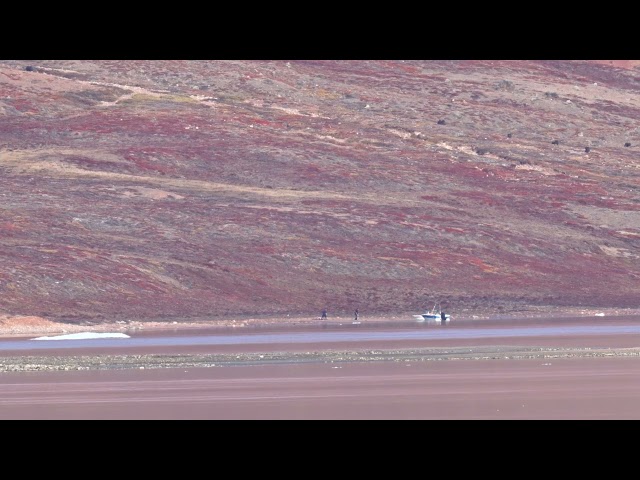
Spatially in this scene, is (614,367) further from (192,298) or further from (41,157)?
(41,157)

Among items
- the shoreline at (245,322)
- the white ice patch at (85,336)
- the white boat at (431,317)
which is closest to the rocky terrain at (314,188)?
the shoreline at (245,322)

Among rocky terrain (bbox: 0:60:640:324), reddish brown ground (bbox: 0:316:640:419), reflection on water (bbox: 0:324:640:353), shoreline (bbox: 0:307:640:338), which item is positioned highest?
rocky terrain (bbox: 0:60:640:324)

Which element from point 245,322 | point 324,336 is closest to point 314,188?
point 245,322

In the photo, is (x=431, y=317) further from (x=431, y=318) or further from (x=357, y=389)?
(x=357, y=389)

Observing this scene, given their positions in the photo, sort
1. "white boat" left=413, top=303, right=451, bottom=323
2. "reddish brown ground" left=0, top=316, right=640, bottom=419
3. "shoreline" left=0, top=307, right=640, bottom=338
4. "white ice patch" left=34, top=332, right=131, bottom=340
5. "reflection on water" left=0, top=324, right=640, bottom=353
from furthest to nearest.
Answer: "white boat" left=413, top=303, right=451, bottom=323 → "shoreline" left=0, top=307, right=640, bottom=338 → "white ice patch" left=34, top=332, right=131, bottom=340 → "reflection on water" left=0, top=324, right=640, bottom=353 → "reddish brown ground" left=0, top=316, right=640, bottom=419

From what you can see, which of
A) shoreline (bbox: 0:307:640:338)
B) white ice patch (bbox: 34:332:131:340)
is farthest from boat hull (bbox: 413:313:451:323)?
white ice patch (bbox: 34:332:131:340)

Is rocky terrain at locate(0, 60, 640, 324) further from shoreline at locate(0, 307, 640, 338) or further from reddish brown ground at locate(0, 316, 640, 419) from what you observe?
reddish brown ground at locate(0, 316, 640, 419)

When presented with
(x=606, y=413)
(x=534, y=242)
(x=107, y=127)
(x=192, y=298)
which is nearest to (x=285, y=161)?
(x=107, y=127)

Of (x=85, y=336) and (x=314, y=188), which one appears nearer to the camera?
(x=85, y=336)

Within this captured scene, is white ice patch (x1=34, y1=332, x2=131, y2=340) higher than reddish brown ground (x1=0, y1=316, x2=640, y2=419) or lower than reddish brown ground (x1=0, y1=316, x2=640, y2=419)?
higher
